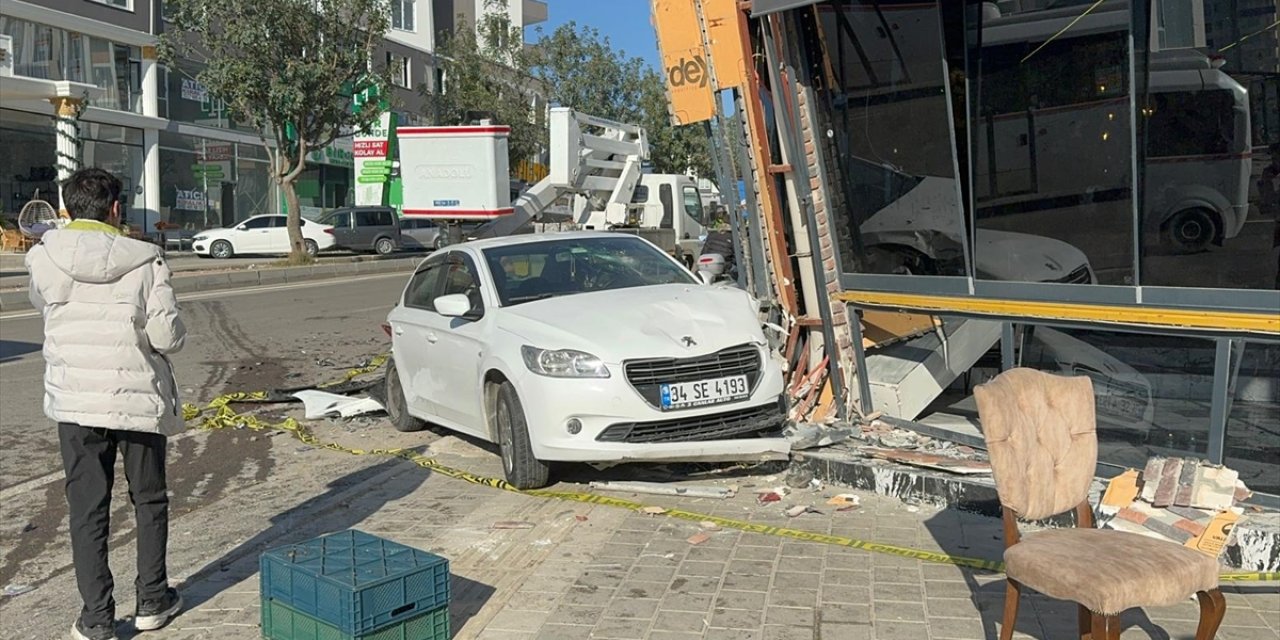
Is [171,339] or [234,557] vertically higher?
[171,339]

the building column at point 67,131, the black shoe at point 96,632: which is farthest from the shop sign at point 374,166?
the black shoe at point 96,632

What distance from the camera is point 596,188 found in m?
20.2

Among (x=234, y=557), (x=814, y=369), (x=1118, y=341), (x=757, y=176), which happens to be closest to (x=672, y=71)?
(x=757, y=176)

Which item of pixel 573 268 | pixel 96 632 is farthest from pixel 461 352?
pixel 96 632

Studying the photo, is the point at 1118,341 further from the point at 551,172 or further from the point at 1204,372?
the point at 551,172

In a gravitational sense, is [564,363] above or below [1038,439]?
above

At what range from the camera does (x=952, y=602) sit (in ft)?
16.7

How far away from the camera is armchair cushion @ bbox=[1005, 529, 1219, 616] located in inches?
143

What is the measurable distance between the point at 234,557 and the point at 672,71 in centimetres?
541

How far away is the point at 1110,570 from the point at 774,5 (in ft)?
16.5

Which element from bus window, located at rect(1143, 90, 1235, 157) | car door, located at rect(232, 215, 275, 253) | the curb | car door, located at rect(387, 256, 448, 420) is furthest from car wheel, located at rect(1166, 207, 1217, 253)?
car door, located at rect(232, 215, 275, 253)

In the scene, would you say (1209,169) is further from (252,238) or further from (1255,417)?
(252,238)

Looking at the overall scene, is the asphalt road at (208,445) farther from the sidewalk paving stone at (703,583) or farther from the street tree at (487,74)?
the street tree at (487,74)

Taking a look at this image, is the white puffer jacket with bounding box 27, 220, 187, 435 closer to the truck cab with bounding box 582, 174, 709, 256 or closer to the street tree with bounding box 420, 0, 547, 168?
the truck cab with bounding box 582, 174, 709, 256
